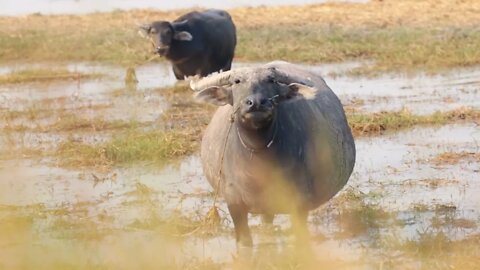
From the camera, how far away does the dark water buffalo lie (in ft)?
45.4

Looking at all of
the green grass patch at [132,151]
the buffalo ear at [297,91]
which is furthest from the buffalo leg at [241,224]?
the green grass patch at [132,151]

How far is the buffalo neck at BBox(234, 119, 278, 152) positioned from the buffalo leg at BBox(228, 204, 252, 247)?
0.52m

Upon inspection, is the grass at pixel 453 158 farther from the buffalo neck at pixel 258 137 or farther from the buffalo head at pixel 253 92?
the buffalo neck at pixel 258 137

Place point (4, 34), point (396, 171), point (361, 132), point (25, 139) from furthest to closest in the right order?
point (4, 34) < point (25, 139) < point (361, 132) < point (396, 171)

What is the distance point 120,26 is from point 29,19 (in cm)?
504

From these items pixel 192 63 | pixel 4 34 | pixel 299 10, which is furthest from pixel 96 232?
pixel 299 10

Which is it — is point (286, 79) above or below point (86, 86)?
above

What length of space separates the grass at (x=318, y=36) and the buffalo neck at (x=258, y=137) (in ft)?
29.1

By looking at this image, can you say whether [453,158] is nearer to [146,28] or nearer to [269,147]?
[269,147]

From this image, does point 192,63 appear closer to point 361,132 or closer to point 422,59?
point 422,59

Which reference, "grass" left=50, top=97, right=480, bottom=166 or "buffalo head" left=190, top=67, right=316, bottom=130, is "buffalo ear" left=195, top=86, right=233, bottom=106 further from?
"grass" left=50, top=97, right=480, bottom=166

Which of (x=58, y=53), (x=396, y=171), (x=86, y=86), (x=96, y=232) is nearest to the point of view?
(x=96, y=232)

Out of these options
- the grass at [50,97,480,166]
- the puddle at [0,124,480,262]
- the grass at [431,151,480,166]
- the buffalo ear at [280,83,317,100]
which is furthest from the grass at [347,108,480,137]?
the buffalo ear at [280,83,317,100]

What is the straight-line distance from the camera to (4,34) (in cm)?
2386
